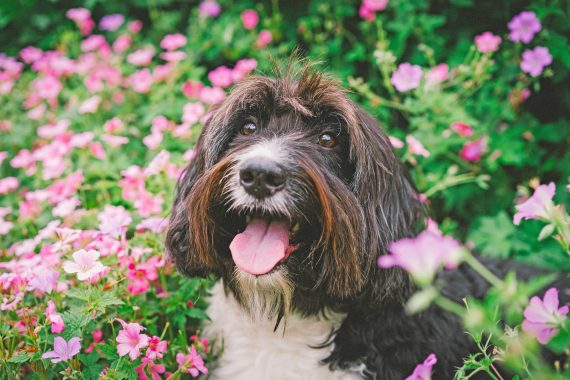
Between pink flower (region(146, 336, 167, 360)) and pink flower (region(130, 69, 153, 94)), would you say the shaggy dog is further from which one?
pink flower (region(130, 69, 153, 94))

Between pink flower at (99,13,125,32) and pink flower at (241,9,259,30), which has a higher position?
pink flower at (241,9,259,30)

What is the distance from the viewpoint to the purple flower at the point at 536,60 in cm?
336

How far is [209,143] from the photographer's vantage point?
2.41 m

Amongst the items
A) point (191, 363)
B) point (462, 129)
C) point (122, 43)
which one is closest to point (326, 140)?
point (191, 363)

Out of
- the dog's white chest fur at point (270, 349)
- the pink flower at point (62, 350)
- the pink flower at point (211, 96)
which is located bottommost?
the dog's white chest fur at point (270, 349)

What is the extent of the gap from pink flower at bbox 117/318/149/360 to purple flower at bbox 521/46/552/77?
8.80ft

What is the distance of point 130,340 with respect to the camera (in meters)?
2.01

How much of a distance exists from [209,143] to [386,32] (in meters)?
2.22

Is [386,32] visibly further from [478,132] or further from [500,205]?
[500,205]

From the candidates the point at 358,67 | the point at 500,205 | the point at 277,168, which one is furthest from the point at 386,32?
the point at 277,168

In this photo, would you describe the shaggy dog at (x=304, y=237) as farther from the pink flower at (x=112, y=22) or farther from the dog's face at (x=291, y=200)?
the pink flower at (x=112, y=22)

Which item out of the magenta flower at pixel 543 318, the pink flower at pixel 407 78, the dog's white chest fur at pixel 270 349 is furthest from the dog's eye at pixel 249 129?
the magenta flower at pixel 543 318

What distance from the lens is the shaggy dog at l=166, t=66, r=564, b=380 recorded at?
2094 mm

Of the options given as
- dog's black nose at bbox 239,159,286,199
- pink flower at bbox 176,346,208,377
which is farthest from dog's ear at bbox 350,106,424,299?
pink flower at bbox 176,346,208,377
